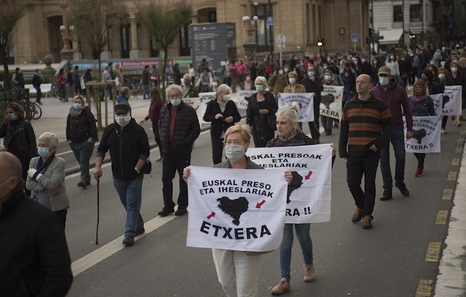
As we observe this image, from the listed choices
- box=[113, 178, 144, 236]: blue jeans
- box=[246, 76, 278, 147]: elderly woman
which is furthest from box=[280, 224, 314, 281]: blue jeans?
box=[246, 76, 278, 147]: elderly woman

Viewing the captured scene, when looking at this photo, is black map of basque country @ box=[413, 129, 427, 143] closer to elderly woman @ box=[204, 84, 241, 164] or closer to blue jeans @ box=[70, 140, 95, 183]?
elderly woman @ box=[204, 84, 241, 164]

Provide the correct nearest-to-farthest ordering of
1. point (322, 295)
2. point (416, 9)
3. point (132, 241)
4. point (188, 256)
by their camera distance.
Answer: point (322, 295) < point (188, 256) < point (132, 241) < point (416, 9)

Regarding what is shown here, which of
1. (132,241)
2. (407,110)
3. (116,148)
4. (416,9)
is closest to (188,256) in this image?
(132,241)

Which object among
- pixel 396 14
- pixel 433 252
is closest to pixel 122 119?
pixel 433 252

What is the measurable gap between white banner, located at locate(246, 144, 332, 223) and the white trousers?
1.28 metres

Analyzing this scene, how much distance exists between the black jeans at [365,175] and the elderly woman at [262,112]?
3.76m

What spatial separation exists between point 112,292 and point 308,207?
2086mm

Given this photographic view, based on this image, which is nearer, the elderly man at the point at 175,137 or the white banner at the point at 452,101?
the elderly man at the point at 175,137

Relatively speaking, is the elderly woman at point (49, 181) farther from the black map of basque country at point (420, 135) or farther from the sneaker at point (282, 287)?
the black map of basque country at point (420, 135)

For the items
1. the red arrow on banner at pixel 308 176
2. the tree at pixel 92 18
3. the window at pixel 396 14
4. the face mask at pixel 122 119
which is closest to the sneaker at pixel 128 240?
the face mask at pixel 122 119

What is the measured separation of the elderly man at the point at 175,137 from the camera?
429 inches

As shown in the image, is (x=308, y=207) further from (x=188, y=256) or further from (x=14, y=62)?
(x=14, y=62)

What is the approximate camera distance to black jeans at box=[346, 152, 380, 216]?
968 cm

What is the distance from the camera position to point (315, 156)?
7.46m
